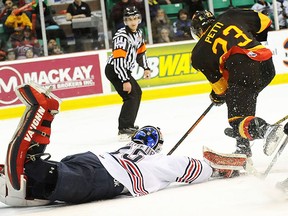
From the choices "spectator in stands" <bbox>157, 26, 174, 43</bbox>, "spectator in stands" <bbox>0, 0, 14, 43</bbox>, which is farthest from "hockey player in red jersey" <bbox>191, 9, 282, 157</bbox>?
"spectator in stands" <bbox>0, 0, 14, 43</bbox>

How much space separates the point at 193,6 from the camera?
9.41 metres

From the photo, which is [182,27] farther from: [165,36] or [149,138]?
[149,138]

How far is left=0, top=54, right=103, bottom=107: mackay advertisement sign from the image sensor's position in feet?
26.5

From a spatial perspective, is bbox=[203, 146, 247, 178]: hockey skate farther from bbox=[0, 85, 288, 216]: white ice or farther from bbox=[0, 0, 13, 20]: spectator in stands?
bbox=[0, 0, 13, 20]: spectator in stands

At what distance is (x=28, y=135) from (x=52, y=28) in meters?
6.07

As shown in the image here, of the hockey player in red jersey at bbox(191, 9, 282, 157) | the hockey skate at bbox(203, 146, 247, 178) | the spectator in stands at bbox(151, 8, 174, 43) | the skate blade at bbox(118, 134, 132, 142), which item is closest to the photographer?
the hockey skate at bbox(203, 146, 247, 178)

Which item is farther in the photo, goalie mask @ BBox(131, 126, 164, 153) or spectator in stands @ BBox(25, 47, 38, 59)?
spectator in stands @ BBox(25, 47, 38, 59)

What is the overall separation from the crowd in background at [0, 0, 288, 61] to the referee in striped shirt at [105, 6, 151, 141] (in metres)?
2.77

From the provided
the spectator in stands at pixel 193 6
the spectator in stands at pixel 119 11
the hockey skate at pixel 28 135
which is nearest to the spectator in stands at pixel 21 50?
the spectator in stands at pixel 119 11

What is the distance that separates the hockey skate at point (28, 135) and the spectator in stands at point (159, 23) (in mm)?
6118

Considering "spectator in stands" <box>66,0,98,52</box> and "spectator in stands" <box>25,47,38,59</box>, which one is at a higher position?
"spectator in stands" <box>66,0,98,52</box>

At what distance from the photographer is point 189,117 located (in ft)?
21.2

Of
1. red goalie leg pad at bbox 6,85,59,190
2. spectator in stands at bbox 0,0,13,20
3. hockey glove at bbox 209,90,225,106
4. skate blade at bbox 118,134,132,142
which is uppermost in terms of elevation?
spectator in stands at bbox 0,0,13,20

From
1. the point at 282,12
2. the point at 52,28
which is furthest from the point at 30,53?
the point at 282,12
